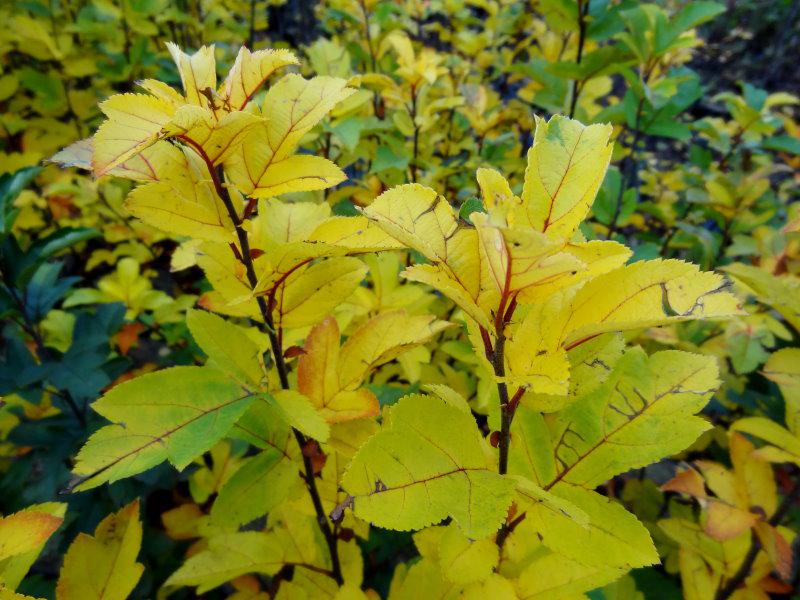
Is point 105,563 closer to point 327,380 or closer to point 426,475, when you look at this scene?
point 327,380

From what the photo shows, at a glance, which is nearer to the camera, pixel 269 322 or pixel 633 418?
pixel 633 418

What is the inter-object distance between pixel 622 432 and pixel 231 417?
Answer: 546mm

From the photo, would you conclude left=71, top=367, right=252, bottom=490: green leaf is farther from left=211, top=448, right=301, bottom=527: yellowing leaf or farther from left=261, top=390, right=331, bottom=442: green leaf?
left=211, top=448, right=301, bottom=527: yellowing leaf

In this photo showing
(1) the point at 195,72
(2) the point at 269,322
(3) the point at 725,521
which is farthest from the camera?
(3) the point at 725,521

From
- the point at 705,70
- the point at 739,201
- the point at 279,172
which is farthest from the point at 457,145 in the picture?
the point at 705,70

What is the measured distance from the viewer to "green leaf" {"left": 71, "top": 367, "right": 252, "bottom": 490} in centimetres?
65

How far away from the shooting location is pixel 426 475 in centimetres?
65

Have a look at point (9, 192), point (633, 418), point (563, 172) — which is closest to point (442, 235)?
point (563, 172)

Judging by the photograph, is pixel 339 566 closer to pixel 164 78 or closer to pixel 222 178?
pixel 222 178

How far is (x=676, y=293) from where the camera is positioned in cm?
57

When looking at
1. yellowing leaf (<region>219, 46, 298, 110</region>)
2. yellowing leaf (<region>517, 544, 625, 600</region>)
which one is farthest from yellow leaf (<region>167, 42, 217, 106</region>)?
yellowing leaf (<region>517, 544, 625, 600</region>)

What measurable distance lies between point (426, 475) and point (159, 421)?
374 millimetres

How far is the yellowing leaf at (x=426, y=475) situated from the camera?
62 centimetres

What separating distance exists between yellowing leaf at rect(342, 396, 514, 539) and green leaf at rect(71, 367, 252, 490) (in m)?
0.22
